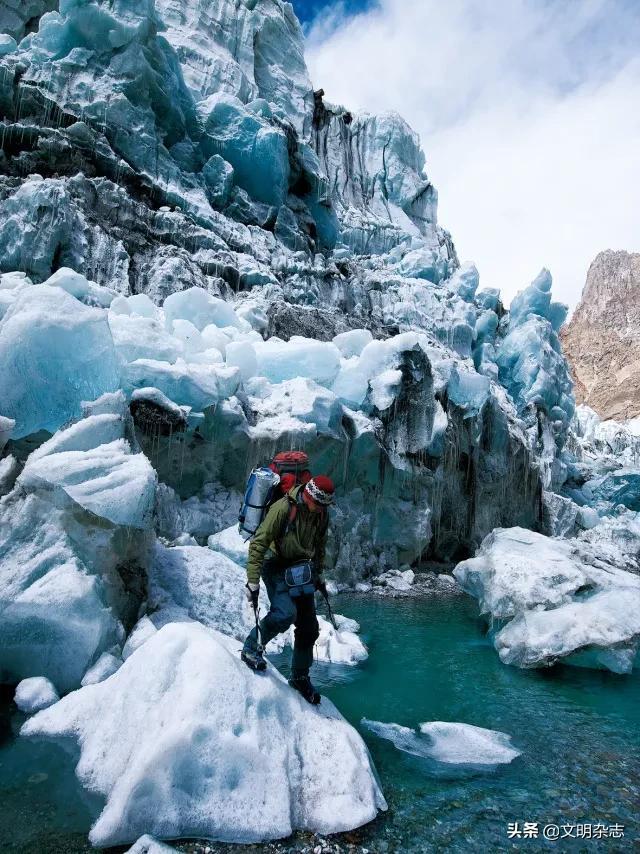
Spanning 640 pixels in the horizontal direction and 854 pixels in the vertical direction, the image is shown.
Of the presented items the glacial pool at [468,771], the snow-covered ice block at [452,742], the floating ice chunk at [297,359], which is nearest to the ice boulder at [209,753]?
the glacial pool at [468,771]

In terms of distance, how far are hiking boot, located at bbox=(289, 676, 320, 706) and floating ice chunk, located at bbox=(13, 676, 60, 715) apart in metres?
2.17

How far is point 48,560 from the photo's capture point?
17.6 ft

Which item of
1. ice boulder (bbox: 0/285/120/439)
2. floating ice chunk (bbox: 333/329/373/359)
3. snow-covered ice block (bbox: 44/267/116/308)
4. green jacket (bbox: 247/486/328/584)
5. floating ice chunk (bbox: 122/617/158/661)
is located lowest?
floating ice chunk (bbox: 122/617/158/661)

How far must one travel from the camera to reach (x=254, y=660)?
3939 millimetres

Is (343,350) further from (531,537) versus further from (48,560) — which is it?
(48,560)

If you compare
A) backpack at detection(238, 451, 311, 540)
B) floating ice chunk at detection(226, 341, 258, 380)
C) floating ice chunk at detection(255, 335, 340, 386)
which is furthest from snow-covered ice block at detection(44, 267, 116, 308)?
backpack at detection(238, 451, 311, 540)

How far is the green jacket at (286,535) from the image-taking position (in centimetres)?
395

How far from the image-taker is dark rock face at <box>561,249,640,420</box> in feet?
201

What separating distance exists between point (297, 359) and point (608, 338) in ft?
219

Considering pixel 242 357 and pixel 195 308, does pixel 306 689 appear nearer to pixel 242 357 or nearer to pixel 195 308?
pixel 242 357

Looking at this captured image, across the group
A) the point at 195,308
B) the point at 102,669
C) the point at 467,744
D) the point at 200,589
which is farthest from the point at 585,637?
the point at 195,308

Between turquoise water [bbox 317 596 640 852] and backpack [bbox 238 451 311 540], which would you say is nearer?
turquoise water [bbox 317 596 640 852]

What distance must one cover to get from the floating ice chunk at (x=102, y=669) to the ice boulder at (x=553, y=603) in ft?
19.9

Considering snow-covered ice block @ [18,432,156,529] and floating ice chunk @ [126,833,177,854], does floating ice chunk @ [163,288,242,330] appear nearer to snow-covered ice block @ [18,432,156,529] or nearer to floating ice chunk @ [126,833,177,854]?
snow-covered ice block @ [18,432,156,529]
